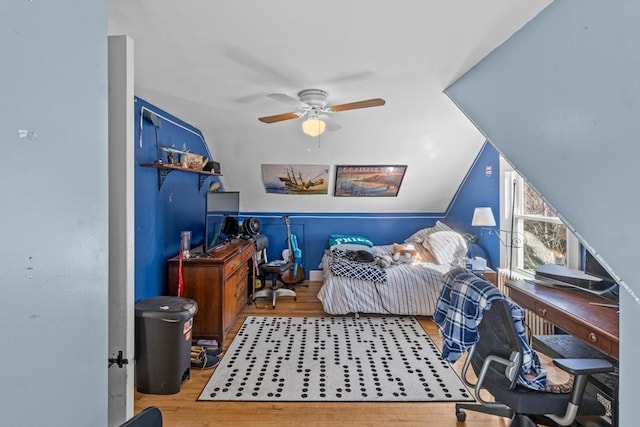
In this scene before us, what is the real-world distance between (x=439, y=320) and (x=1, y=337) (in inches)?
80.8

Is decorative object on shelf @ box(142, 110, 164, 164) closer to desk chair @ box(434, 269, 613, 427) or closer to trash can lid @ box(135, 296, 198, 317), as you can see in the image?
trash can lid @ box(135, 296, 198, 317)

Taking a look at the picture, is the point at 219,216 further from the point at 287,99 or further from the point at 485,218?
the point at 485,218

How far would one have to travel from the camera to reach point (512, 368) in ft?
5.60

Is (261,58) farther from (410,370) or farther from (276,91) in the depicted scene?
(410,370)

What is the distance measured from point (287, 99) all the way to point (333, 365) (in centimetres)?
221

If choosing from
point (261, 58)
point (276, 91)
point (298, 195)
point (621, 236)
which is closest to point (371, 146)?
point (298, 195)

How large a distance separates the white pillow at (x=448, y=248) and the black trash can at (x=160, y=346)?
3184 mm

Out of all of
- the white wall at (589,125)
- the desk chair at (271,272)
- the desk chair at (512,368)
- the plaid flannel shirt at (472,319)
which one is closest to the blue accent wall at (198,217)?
the desk chair at (271,272)

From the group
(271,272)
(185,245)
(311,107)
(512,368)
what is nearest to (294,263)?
(271,272)

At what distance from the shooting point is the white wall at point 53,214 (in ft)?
1.94

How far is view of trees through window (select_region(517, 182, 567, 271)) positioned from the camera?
3.21 meters

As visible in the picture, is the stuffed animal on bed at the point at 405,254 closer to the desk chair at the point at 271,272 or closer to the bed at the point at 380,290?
the bed at the point at 380,290

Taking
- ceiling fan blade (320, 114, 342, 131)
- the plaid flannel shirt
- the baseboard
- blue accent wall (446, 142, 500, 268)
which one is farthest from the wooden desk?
the baseboard

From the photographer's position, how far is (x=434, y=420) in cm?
224
